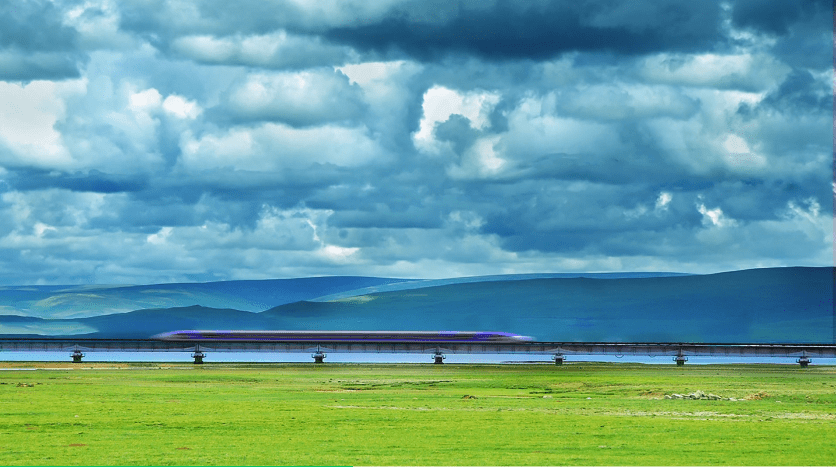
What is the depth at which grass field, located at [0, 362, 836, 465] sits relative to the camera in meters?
30.7

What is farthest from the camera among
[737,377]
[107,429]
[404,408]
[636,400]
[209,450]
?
[737,377]

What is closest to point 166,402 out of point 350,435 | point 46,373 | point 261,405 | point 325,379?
point 261,405

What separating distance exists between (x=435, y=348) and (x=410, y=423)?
252 ft

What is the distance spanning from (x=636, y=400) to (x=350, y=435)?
69.6 ft

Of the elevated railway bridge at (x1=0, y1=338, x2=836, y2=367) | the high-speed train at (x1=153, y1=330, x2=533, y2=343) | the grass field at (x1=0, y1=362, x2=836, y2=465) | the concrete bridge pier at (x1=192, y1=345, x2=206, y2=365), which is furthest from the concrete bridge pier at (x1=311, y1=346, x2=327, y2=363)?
the grass field at (x1=0, y1=362, x2=836, y2=465)

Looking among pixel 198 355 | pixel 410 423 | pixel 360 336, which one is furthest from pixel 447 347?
pixel 410 423

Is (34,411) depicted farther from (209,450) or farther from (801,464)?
(801,464)

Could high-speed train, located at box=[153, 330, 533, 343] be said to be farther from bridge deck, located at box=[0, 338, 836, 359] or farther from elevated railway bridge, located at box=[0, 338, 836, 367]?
elevated railway bridge, located at box=[0, 338, 836, 367]

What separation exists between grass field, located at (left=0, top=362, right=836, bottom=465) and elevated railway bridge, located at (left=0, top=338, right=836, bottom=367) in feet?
147

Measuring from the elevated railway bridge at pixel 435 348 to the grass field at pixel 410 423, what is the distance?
44.8 m

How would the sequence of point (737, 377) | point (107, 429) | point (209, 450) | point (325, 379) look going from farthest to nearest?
point (737, 377), point (325, 379), point (107, 429), point (209, 450)

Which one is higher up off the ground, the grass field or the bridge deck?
the bridge deck

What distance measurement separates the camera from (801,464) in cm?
2911

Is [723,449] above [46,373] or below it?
below
